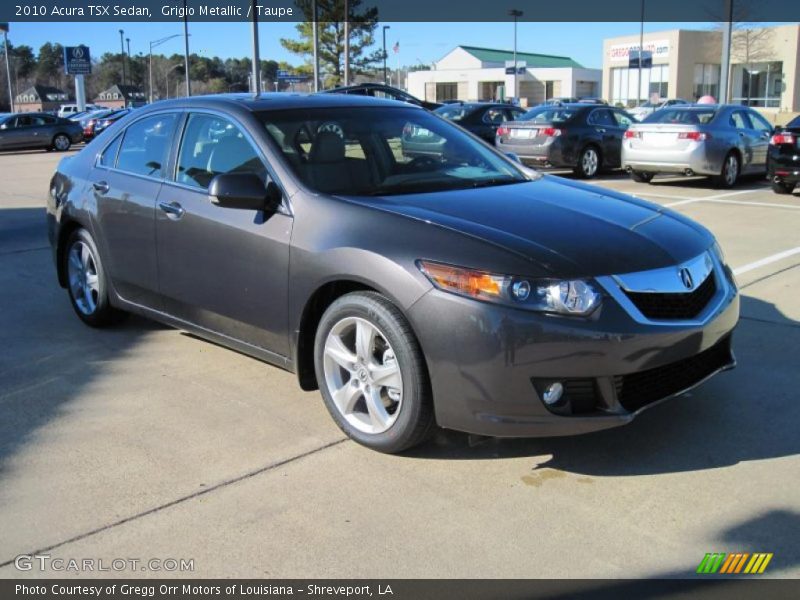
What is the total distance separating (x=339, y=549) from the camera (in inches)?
120

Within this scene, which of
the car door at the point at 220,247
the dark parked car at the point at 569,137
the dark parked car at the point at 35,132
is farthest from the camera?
the dark parked car at the point at 35,132

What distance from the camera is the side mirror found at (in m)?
4.05

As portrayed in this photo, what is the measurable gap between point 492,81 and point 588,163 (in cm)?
7301

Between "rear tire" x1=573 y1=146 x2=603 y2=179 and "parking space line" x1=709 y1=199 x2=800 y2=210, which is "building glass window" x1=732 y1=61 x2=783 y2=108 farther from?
"parking space line" x1=709 y1=199 x2=800 y2=210

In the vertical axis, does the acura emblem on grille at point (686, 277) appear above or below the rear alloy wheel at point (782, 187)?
above

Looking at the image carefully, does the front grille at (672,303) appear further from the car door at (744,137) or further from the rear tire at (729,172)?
the car door at (744,137)

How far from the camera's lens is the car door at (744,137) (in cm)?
1427

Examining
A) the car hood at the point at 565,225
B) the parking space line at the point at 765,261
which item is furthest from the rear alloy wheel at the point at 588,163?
the car hood at the point at 565,225

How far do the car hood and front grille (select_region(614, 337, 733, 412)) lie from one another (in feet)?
1.49

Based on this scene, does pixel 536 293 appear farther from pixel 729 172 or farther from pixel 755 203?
pixel 729 172

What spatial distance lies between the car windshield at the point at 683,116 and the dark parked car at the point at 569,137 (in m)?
1.59

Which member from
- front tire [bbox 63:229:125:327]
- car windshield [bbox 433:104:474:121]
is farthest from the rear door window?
car windshield [bbox 433:104:474:121]

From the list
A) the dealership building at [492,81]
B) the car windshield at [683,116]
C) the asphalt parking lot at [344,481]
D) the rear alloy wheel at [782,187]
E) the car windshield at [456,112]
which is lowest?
the asphalt parking lot at [344,481]

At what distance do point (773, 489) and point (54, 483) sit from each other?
3087 mm
